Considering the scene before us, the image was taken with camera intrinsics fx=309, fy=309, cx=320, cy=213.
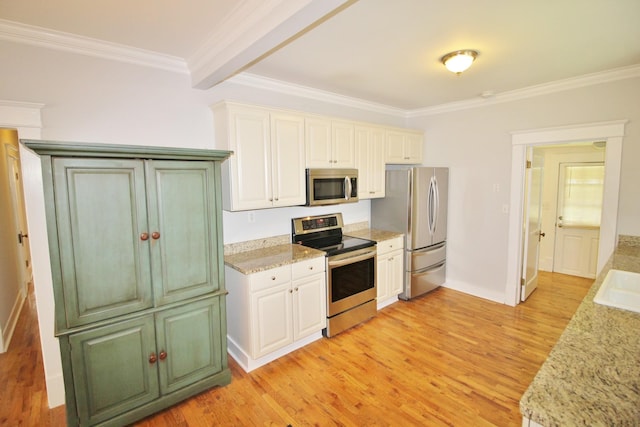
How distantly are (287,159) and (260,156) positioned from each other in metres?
0.29

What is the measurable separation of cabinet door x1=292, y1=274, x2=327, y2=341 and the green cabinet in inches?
28.0

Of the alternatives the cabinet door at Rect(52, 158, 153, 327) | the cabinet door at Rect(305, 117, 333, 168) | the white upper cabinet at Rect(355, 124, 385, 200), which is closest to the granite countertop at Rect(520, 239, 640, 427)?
the cabinet door at Rect(52, 158, 153, 327)

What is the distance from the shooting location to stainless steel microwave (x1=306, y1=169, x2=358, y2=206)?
3.19 metres

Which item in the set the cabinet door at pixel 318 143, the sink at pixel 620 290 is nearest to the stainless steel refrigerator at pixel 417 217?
the cabinet door at pixel 318 143

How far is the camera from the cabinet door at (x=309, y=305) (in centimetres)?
290

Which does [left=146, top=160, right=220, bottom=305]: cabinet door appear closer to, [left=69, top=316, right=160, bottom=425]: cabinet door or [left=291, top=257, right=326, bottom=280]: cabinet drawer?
[left=69, top=316, right=160, bottom=425]: cabinet door

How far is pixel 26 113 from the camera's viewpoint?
2041 mm

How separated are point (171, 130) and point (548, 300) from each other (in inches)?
193

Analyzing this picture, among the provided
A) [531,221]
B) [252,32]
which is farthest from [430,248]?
[252,32]

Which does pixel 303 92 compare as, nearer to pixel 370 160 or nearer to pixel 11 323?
pixel 370 160

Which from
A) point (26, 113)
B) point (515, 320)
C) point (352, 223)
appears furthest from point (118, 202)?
point (515, 320)

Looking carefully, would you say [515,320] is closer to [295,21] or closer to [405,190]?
[405,190]

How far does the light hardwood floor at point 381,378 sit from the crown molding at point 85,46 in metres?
2.58

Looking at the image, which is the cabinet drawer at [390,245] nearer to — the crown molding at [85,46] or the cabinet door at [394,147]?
the cabinet door at [394,147]
